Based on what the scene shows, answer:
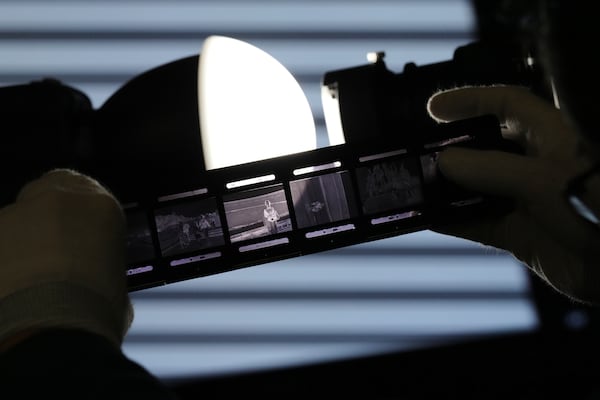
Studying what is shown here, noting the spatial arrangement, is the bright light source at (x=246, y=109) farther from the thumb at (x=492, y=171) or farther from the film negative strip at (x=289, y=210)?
the thumb at (x=492, y=171)

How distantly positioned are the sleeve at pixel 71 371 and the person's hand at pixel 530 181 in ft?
1.99

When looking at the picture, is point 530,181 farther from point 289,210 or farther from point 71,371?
point 71,371

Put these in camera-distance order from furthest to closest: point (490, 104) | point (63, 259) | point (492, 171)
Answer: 1. point (490, 104)
2. point (492, 171)
3. point (63, 259)

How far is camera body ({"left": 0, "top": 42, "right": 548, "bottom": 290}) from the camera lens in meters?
1.41

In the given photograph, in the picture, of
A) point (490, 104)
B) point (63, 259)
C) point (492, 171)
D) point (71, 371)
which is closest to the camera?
point (71, 371)

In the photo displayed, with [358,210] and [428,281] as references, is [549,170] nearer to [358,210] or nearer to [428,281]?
[358,210]

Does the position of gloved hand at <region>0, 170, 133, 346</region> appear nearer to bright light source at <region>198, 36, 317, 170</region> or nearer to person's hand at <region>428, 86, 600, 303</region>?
bright light source at <region>198, 36, 317, 170</region>

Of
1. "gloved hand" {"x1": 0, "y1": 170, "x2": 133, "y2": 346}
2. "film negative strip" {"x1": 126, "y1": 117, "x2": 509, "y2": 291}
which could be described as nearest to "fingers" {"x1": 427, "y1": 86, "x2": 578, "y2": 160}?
"film negative strip" {"x1": 126, "y1": 117, "x2": 509, "y2": 291}

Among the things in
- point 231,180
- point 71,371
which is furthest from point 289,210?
point 71,371

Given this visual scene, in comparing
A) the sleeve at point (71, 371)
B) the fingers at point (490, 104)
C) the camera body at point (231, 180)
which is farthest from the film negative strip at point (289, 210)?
the sleeve at point (71, 371)

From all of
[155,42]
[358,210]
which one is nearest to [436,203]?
[358,210]

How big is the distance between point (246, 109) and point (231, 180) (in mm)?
125

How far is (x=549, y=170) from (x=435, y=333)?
68.6 inches

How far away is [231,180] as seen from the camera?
141 centimetres
